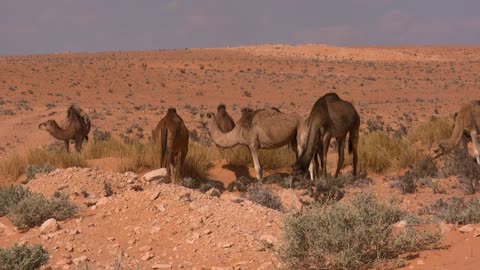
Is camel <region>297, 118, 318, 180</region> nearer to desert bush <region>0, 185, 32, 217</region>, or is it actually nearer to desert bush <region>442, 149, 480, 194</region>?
desert bush <region>442, 149, 480, 194</region>

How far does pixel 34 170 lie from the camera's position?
12984 millimetres

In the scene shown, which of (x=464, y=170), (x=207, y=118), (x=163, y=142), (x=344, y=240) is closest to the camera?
(x=344, y=240)

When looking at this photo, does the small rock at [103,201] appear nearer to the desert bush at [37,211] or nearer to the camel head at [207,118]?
the desert bush at [37,211]

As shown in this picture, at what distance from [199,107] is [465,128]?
78.0ft

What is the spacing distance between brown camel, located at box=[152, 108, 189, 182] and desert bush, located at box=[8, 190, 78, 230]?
4191 mm

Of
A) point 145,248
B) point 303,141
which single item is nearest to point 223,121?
point 303,141

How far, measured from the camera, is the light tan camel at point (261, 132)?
42.1 feet

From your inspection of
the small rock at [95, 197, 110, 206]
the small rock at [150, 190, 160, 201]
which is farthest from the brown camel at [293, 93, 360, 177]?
the small rock at [95, 197, 110, 206]

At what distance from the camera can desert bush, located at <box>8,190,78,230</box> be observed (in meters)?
8.18

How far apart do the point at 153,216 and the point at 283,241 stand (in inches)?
98.5

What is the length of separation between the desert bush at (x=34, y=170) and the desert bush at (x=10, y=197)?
3159mm

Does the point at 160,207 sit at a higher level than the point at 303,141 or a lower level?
lower

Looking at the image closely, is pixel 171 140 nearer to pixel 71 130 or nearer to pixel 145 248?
pixel 145 248

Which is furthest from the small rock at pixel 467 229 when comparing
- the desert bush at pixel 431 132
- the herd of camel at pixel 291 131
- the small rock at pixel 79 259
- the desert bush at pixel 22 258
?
the desert bush at pixel 431 132
